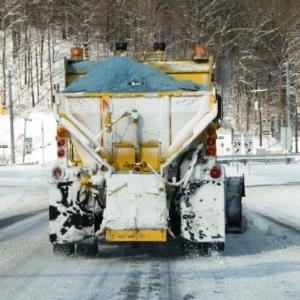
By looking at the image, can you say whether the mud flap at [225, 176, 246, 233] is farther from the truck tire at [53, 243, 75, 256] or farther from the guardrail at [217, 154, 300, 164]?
the guardrail at [217, 154, 300, 164]

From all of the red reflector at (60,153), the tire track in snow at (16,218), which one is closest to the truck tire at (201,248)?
the red reflector at (60,153)

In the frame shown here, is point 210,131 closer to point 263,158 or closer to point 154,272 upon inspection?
point 154,272

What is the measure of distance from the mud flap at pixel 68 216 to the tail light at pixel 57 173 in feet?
0.30

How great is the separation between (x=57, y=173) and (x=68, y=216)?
549 millimetres

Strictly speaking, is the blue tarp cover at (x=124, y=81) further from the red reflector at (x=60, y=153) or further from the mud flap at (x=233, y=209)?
the mud flap at (x=233, y=209)

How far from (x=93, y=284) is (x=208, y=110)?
8.41ft

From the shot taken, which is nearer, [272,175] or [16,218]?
[16,218]

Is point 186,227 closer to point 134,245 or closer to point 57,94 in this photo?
point 134,245

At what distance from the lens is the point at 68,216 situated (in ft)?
29.8

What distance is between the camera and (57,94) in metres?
8.94

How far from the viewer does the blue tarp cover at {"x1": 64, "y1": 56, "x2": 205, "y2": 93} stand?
30.2 feet

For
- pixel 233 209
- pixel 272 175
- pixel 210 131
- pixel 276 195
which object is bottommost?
pixel 272 175

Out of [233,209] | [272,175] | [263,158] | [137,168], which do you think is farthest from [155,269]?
[263,158]

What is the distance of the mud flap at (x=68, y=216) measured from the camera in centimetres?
907
